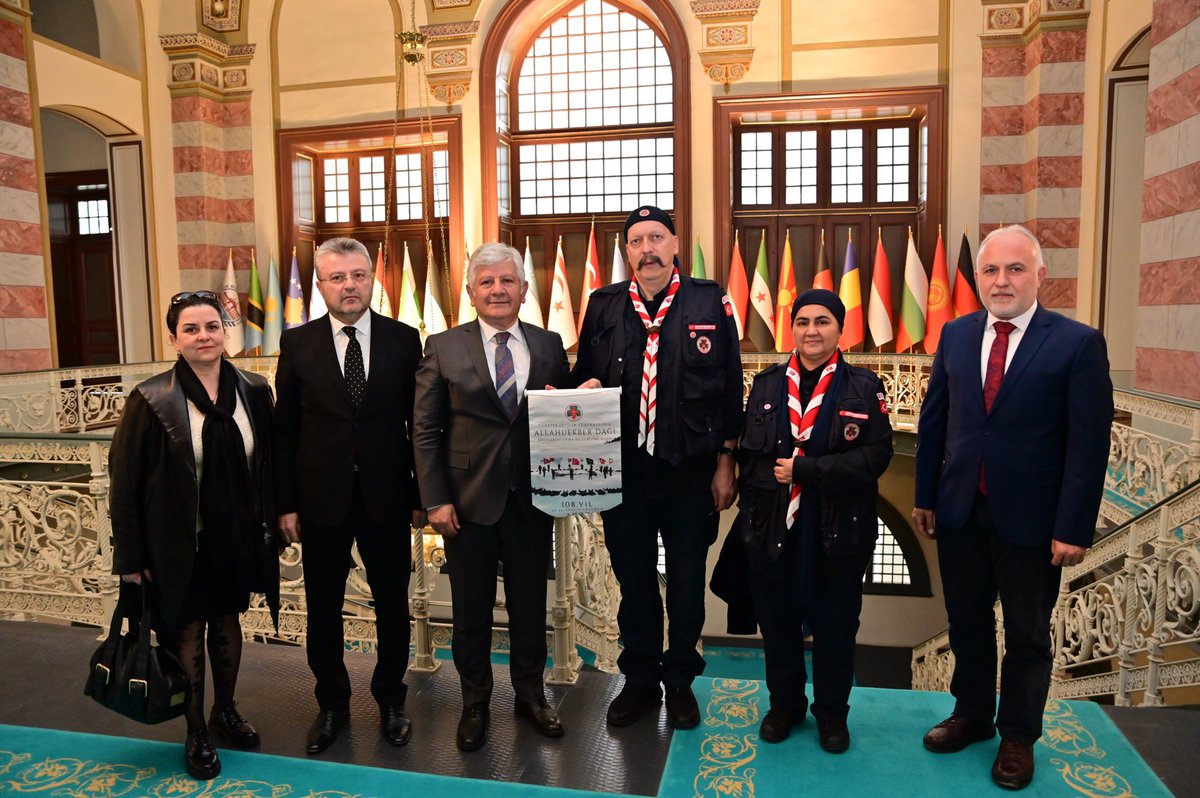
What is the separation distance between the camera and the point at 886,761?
3.08 metres

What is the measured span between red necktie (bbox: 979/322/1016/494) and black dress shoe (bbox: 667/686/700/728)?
142 centimetres

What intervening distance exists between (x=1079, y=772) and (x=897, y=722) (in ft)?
2.17

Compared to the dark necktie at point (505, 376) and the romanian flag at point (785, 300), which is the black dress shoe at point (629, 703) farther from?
the romanian flag at point (785, 300)

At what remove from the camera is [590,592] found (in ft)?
17.2

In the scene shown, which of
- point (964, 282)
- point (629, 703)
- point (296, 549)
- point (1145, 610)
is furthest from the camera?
point (964, 282)

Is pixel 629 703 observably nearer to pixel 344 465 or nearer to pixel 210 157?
pixel 344 465

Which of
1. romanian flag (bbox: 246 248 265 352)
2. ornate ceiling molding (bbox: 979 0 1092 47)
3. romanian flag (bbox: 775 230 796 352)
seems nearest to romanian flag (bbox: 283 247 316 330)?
romanian flag (bbox: 246 248 265 352)

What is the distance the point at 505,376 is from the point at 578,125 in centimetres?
1102

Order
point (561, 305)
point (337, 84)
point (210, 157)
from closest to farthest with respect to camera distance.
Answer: point (561, 305) < point (337, 84) < point (210, 157)

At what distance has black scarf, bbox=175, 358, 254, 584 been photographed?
9.95ft

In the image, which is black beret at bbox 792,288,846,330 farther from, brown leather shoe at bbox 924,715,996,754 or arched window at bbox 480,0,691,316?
arched window at bbox 480,0,691,316

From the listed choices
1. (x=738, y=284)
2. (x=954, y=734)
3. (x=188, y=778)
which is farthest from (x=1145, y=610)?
(x=738, y=284)

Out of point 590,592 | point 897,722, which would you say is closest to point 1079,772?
point 897,722

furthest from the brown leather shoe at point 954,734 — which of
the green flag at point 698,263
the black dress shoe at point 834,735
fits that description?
the green flag at point 698,263
